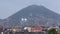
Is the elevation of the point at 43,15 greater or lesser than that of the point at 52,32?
greater

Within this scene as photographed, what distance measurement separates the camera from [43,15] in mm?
188000

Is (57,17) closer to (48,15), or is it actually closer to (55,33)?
(48,15)

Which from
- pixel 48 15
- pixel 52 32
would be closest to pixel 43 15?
pixel 48 15

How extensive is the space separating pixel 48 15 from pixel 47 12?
5.44 metres

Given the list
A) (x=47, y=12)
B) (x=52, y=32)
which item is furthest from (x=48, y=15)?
(x=52, y=32)

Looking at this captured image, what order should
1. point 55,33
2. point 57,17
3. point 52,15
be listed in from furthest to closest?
point 52,15, point 57,17, point 55,33

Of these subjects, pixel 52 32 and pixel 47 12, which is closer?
pixel 52 32

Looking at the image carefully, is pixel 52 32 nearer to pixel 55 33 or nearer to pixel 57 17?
pixel 55 33

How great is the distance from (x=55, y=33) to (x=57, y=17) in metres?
170

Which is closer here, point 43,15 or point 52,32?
point 52,32

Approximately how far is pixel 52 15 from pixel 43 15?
40.3 ft

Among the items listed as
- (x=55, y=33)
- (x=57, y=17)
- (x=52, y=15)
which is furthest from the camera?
(x=52, y=15)

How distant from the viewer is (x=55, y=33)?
16.5m

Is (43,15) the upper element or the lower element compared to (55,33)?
upper
